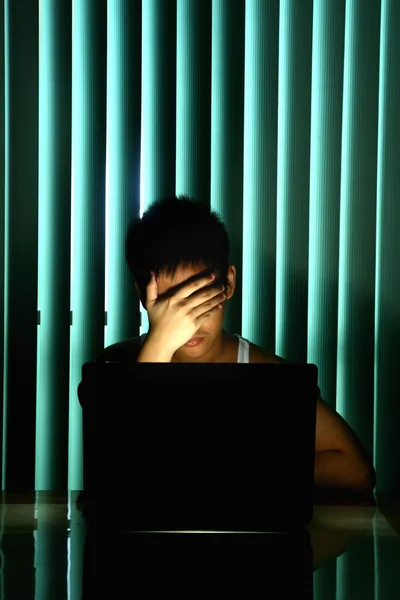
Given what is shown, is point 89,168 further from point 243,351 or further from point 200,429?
point 200,429

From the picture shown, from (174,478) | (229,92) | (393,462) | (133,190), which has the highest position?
(229,92)

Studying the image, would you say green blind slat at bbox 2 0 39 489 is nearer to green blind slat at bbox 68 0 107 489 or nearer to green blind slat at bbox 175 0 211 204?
green blind slat at bbox 68 0 107 489

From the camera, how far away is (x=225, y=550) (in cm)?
101

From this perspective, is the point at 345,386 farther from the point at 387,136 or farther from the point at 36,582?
the point at 36,582

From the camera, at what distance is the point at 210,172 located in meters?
2.34

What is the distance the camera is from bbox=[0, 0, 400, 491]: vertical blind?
2.31 m

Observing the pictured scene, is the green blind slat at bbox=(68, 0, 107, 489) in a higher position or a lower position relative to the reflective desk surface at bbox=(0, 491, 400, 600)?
higher

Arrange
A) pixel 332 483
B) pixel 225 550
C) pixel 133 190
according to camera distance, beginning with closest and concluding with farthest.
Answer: pixel 225 550
pixel 332 483
pixel 133 190

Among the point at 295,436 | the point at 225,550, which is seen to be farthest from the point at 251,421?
the point at 225,550

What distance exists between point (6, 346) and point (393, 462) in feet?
4.80

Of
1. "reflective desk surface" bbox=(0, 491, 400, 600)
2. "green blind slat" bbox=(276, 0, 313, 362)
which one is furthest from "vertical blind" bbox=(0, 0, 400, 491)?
"reflective desk surface" bbox=(0, 491, 400, 600)

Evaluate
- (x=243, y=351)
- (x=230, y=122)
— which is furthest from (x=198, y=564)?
(x=230, y=122)

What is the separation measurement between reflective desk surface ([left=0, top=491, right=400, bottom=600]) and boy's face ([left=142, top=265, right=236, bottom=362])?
105 cm

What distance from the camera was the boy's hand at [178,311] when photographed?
6.97ft
